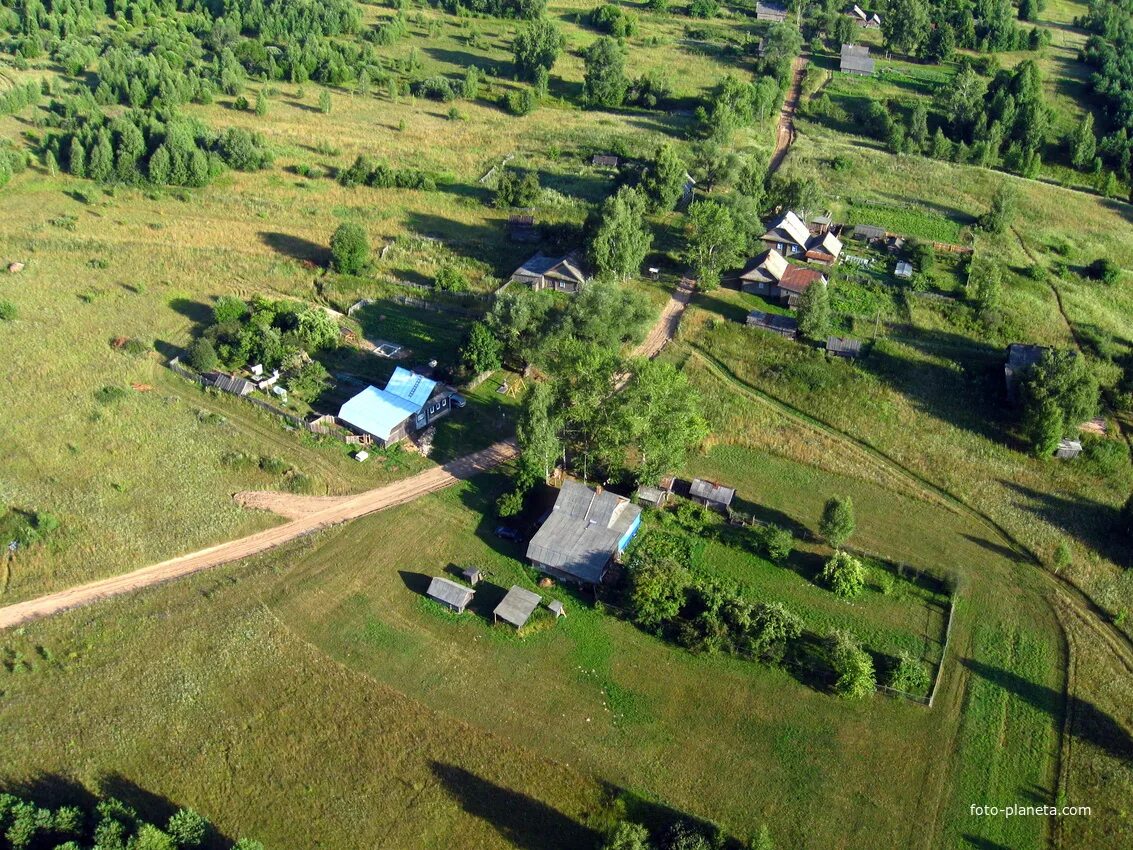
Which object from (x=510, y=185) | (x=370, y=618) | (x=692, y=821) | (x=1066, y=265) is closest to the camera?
(x=692, y=821)

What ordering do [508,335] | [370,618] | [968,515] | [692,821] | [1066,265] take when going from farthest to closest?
[1066,265] → [508,335] → [968,515] → [370,618] → [692,821]

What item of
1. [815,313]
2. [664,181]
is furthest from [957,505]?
[664,181]

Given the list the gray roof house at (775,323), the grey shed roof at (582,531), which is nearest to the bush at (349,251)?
the gray roof house at (775,323)

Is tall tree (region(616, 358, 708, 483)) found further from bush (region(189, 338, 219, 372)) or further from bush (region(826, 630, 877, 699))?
bush (region(189, 338, 219, 372))

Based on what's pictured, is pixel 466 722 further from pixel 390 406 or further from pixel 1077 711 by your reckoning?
pixel 1077 711

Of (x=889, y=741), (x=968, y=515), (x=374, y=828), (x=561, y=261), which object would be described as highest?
(x=561, y=261)

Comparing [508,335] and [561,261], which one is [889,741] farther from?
[561,261]

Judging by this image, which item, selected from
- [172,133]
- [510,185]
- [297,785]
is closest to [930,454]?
[297,785]

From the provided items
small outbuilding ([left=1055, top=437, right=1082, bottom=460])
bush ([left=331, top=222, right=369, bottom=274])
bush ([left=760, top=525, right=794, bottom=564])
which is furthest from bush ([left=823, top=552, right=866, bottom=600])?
bush ([left=331, top=222, right=369, bottom=274])
